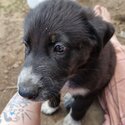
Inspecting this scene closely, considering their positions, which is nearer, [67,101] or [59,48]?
[59,48]

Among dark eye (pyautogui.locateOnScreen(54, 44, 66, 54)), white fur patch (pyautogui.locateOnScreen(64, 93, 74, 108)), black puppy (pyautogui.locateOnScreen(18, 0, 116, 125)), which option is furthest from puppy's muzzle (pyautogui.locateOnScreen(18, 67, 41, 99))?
white fur patch (pyautogui.locateOnScreen(64, 93, 74, 108))

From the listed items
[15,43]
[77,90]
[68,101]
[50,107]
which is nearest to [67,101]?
[68,101]

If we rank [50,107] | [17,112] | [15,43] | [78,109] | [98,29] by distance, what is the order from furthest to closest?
[15,43] → [50,107] → [78,109] → [17,112] → [98,29]

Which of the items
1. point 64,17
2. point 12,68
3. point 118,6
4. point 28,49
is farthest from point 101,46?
point 118,6

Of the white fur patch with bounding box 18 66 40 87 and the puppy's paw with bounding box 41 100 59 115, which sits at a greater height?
Answer: the white fur patch with bounding box 18 66 40 87


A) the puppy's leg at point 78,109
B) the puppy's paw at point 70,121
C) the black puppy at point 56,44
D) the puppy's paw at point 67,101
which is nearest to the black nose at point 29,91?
the black puppy at point 56,44

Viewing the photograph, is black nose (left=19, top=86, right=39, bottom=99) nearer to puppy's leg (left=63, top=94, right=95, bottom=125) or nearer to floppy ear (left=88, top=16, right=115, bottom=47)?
floppy ear (left=88, top=16, right=115, bottom=47)

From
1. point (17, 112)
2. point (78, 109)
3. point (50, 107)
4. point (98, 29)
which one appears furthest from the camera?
point (50, 107)

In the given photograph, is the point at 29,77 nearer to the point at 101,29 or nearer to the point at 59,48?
the point at 59,48
